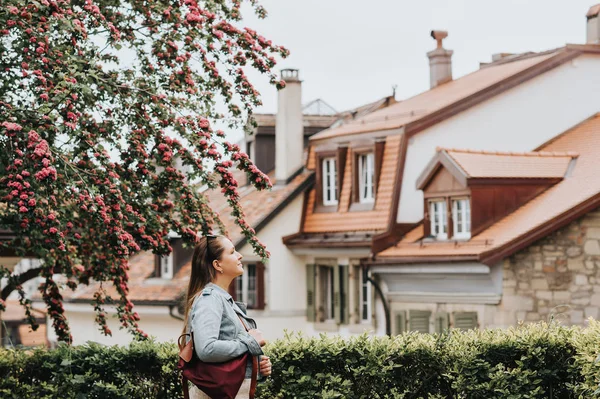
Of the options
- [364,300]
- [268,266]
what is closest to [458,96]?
[364,300]

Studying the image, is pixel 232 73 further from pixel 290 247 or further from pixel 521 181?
pixel 290 247

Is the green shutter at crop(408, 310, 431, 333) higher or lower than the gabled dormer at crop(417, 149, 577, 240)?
lower

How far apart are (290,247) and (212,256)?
29.5 metres

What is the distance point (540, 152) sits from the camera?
3203 cm

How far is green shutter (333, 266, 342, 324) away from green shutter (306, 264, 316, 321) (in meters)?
1.34

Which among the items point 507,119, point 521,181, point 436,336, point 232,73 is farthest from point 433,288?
point 436,336

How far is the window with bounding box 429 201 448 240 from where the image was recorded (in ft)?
104

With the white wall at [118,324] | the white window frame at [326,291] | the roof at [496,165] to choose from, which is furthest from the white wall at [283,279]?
the roof at [496,165]

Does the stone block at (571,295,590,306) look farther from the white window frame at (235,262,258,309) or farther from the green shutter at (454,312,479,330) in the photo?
the white window frame at (235,262,258,309)

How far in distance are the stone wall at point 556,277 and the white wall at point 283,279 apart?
1008 centimetres

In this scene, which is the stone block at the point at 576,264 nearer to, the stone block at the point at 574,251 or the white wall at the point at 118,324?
the stone block at the point at 574,251

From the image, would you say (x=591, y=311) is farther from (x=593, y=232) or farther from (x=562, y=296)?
(x=593, y=232)


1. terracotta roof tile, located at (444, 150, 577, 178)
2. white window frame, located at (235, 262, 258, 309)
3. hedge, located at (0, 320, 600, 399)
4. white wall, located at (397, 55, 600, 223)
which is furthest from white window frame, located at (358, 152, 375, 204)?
hedge, located at (0, 320, 600, 399)

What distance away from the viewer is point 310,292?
124 ft
